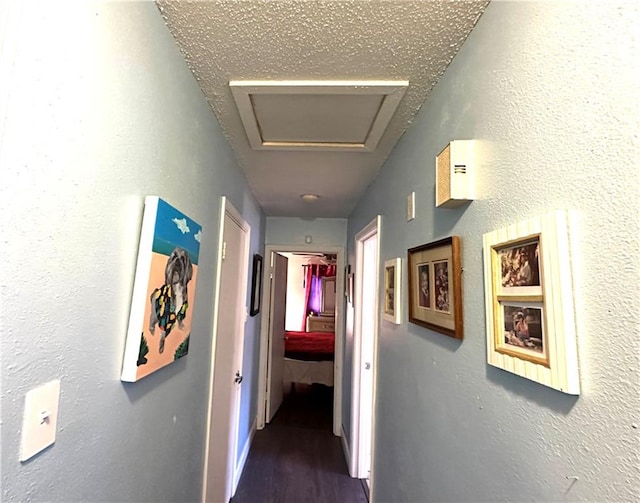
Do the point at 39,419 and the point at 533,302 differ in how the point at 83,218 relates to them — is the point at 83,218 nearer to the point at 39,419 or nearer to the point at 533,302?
the point at 39,419

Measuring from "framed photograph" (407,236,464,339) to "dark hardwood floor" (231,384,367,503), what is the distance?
6.43ft

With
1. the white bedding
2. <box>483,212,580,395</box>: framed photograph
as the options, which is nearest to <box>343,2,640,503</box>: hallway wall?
<box>483,212,580,395</box>: framed photograph

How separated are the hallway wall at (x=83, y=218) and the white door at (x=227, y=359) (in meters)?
0.65

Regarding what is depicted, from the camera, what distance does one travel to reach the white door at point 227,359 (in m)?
1.83

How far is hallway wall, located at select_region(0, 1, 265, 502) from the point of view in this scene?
1.76 ft

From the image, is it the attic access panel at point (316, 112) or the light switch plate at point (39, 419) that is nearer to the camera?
the light switch plate at point (39, 419)

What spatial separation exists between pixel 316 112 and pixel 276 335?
10.0 ft

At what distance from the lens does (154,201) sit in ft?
3.09

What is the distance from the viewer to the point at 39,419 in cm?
60

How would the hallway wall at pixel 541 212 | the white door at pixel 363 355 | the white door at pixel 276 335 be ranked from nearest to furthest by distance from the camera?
the hallway wall at pixel 541 212
the white door at pixel 363 355
the white door at pixel 276 335

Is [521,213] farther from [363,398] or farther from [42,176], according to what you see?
[363,398]

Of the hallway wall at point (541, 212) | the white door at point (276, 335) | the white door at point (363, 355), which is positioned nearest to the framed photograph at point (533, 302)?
the hallway wall at point (541, 212)

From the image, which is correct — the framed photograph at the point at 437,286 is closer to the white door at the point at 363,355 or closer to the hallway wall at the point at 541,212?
the hallway wall at the point at 541,212

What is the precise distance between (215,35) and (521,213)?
3.37 ft
